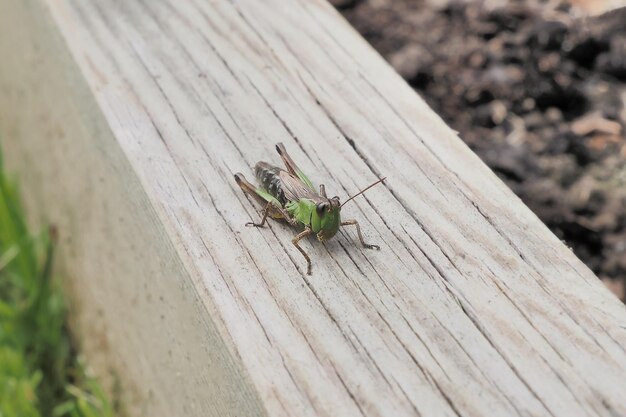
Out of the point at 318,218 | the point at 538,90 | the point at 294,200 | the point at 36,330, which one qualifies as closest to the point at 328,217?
the point at 318,218

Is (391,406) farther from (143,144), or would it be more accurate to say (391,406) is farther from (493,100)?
(493,100)

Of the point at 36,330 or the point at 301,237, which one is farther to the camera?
the point at 36,330

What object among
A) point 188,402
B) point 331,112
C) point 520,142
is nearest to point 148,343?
point 188,402

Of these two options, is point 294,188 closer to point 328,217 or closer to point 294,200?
point 294,200

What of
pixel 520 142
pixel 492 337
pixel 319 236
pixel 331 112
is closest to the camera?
pixel 492 337

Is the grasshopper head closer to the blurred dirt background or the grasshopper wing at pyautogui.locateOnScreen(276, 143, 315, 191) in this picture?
the grasshopper wing at pyautogui.locateOnScreen(276, 143, 315, 191)
